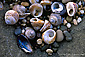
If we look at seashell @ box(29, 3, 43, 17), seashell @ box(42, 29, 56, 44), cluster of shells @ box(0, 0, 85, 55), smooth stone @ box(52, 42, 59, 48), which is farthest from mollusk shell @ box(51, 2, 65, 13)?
smooth stone @ box(52, 42, 59, 48)

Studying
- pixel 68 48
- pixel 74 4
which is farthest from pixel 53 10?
pixel 68 48

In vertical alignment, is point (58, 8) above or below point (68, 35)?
above

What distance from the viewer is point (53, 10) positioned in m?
1.47

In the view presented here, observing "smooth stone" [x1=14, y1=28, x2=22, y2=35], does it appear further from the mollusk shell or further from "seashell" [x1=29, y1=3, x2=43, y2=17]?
the mollusk shell

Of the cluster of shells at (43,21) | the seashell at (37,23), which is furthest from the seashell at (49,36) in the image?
the seashell at (37,23)

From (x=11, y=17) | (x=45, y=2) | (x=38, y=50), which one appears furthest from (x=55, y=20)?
(x=11, y=17)

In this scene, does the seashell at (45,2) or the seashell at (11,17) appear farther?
the seashell at (45,2)

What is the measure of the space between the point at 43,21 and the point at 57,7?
0.29 meters

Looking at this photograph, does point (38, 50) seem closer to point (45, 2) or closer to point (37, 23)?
point (37, 23)

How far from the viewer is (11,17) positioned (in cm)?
135

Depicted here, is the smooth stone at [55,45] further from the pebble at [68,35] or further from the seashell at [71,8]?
the seashell at [71,8]

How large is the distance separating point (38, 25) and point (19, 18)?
0.25 metres

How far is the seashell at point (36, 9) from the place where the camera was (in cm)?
146

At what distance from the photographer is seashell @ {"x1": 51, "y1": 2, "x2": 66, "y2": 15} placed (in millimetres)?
1458
